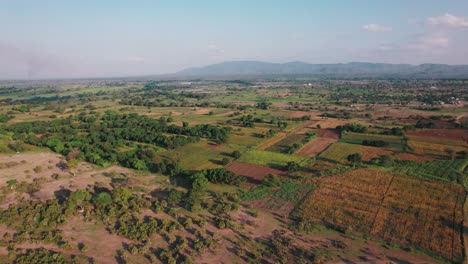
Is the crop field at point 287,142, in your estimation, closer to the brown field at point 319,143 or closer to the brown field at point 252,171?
the brown field at point 319,143

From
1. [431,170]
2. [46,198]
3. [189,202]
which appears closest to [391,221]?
[431,170]

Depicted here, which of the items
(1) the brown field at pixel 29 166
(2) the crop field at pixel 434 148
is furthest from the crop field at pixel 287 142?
(1) the brown field at pixel 29 166

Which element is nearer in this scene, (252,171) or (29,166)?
(252,171)

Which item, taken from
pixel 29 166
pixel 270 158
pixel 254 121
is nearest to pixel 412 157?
pixel 270 158

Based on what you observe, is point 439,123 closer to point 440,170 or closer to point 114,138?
point 440,170

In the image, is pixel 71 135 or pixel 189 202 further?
pixel 71 135

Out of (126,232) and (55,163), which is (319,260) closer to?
(126,232)

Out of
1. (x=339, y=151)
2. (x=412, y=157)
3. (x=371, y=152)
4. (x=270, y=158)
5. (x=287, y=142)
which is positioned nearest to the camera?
(x=412, y=157)
